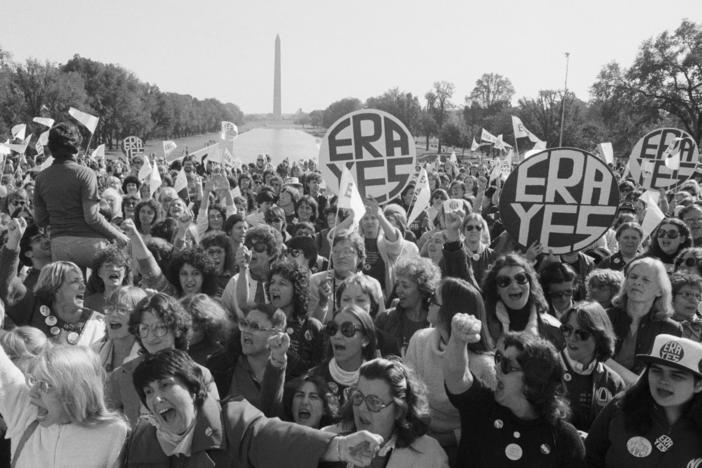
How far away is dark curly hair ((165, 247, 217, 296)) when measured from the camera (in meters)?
5.51

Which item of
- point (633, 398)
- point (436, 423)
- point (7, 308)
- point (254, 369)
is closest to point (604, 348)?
point (633, 398)

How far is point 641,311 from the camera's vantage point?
4.70m

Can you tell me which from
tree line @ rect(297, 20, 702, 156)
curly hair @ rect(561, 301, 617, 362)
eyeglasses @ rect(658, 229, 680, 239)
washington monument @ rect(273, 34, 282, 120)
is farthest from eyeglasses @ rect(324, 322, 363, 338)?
washington monument @ rect(273, 34, 282, 120)

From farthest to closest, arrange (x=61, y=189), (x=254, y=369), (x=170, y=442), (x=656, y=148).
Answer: (x=656, y=148) < (x=61, y=189) < (x=254, y=369) < (x=170, y=442)

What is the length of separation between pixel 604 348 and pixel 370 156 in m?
3.41

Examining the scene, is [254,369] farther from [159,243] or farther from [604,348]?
[159,243]

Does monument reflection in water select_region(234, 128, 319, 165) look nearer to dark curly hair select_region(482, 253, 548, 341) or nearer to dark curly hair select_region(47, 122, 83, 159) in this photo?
dark curly hair select_region(47, 122, 83, 159)

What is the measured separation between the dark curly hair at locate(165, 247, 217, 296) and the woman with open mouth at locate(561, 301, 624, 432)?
9.26 ft

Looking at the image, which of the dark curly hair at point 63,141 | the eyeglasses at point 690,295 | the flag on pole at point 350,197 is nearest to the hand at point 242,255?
the flag on pole at point 350,197

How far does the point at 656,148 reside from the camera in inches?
457

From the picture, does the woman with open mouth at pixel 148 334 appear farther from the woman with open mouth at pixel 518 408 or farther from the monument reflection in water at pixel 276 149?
the monument reflection in water at pixel 276 149

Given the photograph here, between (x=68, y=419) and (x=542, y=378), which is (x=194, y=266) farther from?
(x=542, y=378)

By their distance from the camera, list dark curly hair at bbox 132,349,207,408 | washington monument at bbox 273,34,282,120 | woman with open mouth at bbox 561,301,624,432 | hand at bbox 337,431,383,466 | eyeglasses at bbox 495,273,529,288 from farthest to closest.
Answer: washington monument at bbox 273,34,282,120, eyeglasses at bbox 495,273,529,288, woman with open mouth at bbox 561,301,624,432, dark curly hair at bbox 132,349,207,408, hand at bbox 337,431,383,466

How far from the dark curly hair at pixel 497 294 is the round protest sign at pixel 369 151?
2.32 meters
